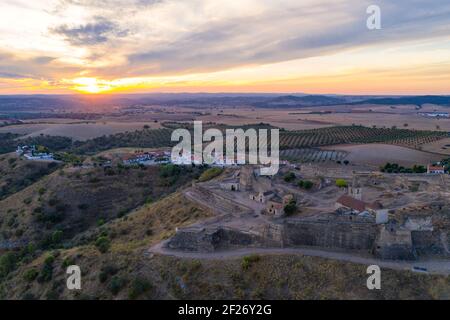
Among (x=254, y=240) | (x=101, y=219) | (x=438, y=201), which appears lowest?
(x=101, y=219)

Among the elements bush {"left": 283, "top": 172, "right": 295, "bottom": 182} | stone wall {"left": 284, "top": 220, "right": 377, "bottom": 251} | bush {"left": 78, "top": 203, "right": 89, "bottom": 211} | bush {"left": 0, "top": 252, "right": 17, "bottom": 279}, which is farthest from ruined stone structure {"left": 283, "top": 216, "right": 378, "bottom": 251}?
bush {"left": 78, "top": 203, "right": 89, "bottom": 211}

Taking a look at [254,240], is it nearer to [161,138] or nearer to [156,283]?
[156,283]

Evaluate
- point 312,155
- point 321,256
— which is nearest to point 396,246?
point 321,256

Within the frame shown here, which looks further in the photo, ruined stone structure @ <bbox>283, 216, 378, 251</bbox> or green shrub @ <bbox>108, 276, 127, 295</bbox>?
ruined stone structure @ <bbox>283, 216, 378, 251</bbox>

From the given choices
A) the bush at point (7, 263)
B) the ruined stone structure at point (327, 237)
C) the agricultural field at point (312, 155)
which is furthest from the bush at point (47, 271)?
the agricultural field at point (312, 155)

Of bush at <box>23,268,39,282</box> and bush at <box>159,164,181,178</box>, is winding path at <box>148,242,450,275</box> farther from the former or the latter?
bush at <box>159,164,181,178</box>

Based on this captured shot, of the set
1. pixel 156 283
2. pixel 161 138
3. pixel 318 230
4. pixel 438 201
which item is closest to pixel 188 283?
pixel 156 283

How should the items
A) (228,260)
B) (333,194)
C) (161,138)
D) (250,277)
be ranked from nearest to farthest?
(250,277), (228,260), (333,194), (161,138)
